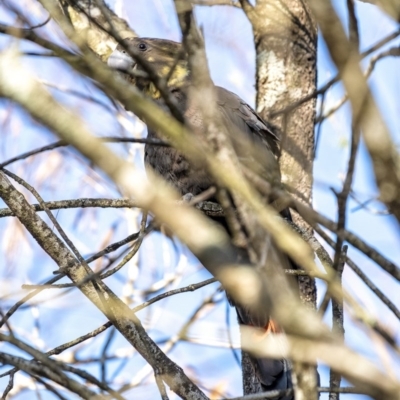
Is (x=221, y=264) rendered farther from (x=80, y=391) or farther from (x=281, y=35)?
(x=281, y=35)

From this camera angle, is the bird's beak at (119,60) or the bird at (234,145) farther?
the bird's beak at (119,60)

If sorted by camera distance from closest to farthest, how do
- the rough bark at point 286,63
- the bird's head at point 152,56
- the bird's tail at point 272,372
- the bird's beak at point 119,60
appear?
the bird's tail at point 272,372 < the rough bark at point 286,63 < the bird's beak at point 119,60 < the bird's head at point 152,56

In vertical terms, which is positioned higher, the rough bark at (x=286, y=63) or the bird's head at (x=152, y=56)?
the bird's head at (x=152, y=56)

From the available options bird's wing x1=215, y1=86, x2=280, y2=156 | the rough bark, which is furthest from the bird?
the rough bark

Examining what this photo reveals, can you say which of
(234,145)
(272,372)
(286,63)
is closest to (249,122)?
(286,63)

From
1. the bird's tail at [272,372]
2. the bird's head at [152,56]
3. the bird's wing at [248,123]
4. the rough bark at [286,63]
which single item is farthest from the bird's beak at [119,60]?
the bird's tail at [272,372]

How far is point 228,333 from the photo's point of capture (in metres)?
2.74

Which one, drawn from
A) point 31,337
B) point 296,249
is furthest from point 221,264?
point 31,337

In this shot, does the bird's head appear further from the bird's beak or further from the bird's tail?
the bird's tail

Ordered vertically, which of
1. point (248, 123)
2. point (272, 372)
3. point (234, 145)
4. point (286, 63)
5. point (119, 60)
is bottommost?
point (272, 372)

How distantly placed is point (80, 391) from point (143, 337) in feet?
3.02

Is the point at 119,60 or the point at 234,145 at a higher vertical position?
the point at 119,60

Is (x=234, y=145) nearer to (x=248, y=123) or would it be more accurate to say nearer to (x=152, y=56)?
(x=248, y=123)

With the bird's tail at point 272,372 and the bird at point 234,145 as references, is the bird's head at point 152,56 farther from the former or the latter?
the bird's tail at point 272,372
